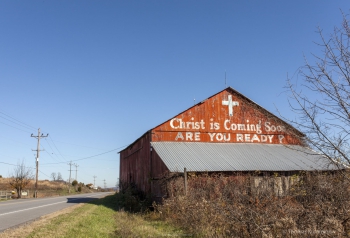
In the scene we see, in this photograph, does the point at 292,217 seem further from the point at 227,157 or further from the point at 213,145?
the point at 213,145

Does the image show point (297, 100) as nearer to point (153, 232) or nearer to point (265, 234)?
point (265, 234)

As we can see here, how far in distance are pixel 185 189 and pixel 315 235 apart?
38.2 ft

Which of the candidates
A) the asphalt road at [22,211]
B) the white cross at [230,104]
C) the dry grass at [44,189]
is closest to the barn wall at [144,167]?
the asphalt road at [22,211]

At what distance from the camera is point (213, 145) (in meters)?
24.2

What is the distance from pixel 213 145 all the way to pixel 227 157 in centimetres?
232

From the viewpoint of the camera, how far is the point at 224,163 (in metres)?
20.9

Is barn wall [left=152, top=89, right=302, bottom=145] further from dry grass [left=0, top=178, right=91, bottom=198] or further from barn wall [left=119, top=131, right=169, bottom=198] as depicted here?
dry grass [left=0, top=178, right=91, bottom=198]

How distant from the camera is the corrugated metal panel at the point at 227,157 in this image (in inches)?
791

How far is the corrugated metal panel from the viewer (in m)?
20.1

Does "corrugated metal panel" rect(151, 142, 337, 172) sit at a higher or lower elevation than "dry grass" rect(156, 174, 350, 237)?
higher

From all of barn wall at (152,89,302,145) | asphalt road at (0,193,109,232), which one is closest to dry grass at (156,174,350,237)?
asphalt road at (0,193,109,232)

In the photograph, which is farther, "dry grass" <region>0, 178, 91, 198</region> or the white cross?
"dry grass" <region>0, 178, 91, 198</region>

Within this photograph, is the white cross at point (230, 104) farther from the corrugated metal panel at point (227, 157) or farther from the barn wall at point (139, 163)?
the barn wall at point (139, 163)

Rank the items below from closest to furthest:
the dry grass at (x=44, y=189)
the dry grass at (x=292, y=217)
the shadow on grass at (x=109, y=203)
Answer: the dry grass at (x=292, y=217)
the shadow on grass at (x=109, y=203)
the dry grass at (x=44, y=189)
